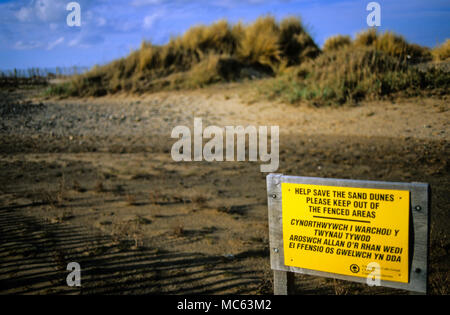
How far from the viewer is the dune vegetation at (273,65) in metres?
10.4

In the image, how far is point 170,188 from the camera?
6.40m

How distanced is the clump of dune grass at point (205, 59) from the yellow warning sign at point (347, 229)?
1301 cm

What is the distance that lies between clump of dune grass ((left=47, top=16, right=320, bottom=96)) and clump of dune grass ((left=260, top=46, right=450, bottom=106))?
3.75 m

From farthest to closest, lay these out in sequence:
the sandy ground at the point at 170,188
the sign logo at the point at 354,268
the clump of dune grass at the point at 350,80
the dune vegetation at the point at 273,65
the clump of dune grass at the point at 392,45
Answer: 1. the clump of dune grass at the point at 392,45
2. the dune vegetation at the point at 273,65
3. the clump of dune grass at the point at 350,80
4. the sandy ground at the point at 170,188
5. the sign logo at the point at 354,268

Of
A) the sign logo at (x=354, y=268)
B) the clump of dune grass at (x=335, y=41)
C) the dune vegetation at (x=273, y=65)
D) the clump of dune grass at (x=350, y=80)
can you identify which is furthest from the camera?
the clump of dune grass at (x=335, y=41)

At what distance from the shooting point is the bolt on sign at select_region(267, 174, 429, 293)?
224 cm

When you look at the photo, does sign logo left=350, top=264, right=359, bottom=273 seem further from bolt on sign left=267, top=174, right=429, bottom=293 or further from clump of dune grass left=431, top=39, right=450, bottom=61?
clump of dune grass left=431, top=39, right=450, bottom=61

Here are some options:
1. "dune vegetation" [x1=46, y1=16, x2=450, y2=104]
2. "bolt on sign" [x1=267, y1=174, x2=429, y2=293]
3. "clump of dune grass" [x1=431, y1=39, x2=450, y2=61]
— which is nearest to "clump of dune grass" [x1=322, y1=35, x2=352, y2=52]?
"dune vegetation" [x1=46, y1=16, x2=450, y2=104]

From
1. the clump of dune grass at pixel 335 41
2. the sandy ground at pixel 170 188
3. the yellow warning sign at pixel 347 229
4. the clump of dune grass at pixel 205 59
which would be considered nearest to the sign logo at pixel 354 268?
the yellow warning sign at pixel 347 229

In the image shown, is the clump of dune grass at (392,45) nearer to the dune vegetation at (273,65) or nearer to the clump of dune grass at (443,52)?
the dune vegetation at (273,65)

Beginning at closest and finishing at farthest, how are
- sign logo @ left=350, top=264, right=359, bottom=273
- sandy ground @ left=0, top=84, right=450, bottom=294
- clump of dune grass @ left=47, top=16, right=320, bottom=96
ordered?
sign logo @ left=350, top=264, right=359, bottom=273
sandy ground @ left=0, top=84, right=450, bottom=294
clump of dune grass @ left=47, top=16, right=320, bottom=96

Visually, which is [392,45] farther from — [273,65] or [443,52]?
[443,52]

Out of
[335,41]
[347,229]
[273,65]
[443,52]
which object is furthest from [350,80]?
[347,229]
